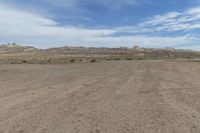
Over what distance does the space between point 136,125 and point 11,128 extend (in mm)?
2817

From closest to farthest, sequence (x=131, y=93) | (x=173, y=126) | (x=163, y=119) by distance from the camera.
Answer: (x=173, y=126), (x=163, y=119), (x=131, y=93)

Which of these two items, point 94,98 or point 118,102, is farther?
point 94,98

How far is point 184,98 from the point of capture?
12.6m

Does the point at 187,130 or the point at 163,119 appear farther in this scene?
the point at 163,119

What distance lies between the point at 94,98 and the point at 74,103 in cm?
144

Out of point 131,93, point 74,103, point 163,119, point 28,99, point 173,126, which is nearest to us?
point 173,126

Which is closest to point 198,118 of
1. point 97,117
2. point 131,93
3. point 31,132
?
point 97,117

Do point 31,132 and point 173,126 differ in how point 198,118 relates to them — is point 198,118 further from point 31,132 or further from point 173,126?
point 31,132

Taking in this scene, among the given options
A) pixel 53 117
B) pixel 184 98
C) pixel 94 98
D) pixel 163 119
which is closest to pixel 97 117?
pixel 53 117

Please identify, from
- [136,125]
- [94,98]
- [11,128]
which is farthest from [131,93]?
[11,128]

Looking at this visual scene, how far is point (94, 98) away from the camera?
12695mm

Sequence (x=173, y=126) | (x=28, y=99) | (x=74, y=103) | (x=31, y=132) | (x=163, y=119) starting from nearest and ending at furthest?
(x=31, y=132) < (x=173, y=126) < (x=163, y=119) < (x=74, y=103) < (x=28, y=99)

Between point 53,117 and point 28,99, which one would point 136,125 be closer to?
point 53,117

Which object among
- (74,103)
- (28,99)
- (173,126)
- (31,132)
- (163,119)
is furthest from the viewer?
(28,99)
